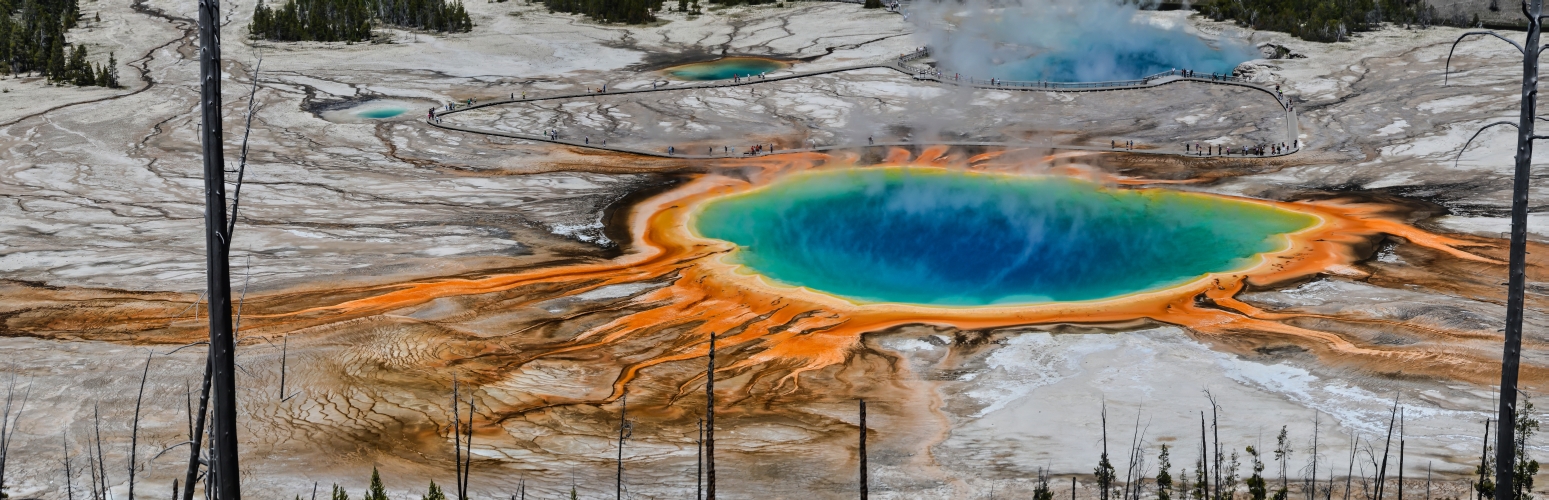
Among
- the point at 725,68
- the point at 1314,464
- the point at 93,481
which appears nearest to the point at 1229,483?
the point at 1314,464

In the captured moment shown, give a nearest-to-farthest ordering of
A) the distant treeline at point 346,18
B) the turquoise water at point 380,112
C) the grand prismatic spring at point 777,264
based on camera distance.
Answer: the grand prismatic spring at point 777,264, the turquoise water at point 380,112, the distant treeline at point 346,18

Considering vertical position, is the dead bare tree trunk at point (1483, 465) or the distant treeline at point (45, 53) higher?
the distant treeline at point (45, 53)

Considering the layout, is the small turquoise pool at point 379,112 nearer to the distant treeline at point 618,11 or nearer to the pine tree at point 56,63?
the pine tree at point 56,63

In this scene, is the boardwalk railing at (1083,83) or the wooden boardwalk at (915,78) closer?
the wooden boardwalk at (915,78)

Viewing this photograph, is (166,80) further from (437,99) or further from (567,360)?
(567,360)

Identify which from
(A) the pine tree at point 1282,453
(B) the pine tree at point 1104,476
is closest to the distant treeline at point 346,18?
(B) the pine tree at point 1104,476

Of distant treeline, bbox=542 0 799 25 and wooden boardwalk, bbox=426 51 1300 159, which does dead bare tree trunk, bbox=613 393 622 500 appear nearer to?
wooden boardwalk, bbox=426 51 1300 159
